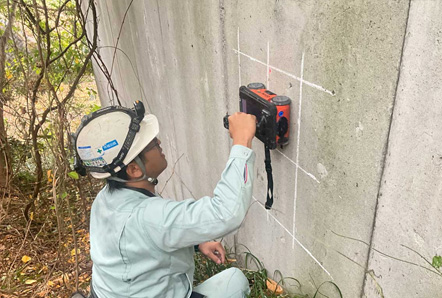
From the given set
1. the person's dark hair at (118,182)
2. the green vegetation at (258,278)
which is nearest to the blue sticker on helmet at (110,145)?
the person's dark hair at (118,182)

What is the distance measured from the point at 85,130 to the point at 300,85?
1.01 meters

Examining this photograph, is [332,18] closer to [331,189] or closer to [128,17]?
[331,189]

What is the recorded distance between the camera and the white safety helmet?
1773 millimetres

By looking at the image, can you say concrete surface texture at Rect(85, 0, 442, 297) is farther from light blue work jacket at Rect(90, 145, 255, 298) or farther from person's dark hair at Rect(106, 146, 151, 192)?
person's dark hair at Rect(106, 146, 151, 192)

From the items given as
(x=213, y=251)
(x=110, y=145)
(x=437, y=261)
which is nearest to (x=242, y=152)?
(x=110, y=145)

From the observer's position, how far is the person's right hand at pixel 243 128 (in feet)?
5.45

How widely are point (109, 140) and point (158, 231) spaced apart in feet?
1.61

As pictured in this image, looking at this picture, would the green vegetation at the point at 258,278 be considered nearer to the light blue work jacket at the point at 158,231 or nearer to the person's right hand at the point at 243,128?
the light blue work jacket at the point at 158,231

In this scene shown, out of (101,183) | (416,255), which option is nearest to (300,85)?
(416,255)

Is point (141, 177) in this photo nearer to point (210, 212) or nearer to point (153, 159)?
point (153, 159)

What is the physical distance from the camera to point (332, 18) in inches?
52.7

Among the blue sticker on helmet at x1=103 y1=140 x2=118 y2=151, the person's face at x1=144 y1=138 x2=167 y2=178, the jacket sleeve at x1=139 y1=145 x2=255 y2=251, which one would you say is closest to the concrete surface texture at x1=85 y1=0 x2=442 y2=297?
the jacket sleeve at x1=139 y1=145 x2=255 y2=251

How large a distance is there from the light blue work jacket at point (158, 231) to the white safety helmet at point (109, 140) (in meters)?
0.16

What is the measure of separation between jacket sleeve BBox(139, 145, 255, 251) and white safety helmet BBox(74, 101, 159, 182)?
0.31m
